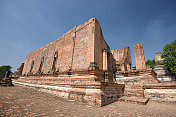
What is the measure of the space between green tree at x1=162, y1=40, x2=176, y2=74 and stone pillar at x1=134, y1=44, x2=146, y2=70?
5.83m

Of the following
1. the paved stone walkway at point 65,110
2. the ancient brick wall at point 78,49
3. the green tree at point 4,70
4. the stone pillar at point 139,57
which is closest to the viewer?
the paved stone walkway at point 65,110

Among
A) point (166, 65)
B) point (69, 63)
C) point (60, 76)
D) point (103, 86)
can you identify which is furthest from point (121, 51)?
point (103, 86)

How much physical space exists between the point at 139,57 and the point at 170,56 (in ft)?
23.7

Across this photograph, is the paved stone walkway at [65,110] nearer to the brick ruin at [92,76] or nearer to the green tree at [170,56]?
the brick ruin at [92,76]

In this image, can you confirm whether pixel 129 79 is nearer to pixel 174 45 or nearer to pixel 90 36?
pixel 90 36

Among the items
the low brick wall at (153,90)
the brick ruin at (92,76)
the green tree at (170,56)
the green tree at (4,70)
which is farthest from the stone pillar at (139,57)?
the green tree at (4,70)

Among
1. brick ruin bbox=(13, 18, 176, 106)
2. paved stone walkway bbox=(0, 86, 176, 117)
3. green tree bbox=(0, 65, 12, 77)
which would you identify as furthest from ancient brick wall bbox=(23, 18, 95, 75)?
green tree bbox=(0, 65, 12, 77)

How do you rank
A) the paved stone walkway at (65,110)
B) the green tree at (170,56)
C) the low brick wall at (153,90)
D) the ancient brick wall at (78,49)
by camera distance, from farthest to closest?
the green tree at (170,56)
the ancient brick wall at (78,49)
the low brick wall at (153,90)
the paved stone walkway at (65,110)

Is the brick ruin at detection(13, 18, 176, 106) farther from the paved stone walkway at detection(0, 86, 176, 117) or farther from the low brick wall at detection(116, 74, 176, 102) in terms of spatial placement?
the paved stone walkway at detection(0, 86, 176, 117)

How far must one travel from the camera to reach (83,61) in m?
8.98

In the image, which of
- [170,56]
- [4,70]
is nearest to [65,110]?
[170,56]

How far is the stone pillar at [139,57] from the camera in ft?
36.0

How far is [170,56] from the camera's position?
14.1 m

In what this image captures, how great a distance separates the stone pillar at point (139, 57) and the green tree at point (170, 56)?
19.1 feet
